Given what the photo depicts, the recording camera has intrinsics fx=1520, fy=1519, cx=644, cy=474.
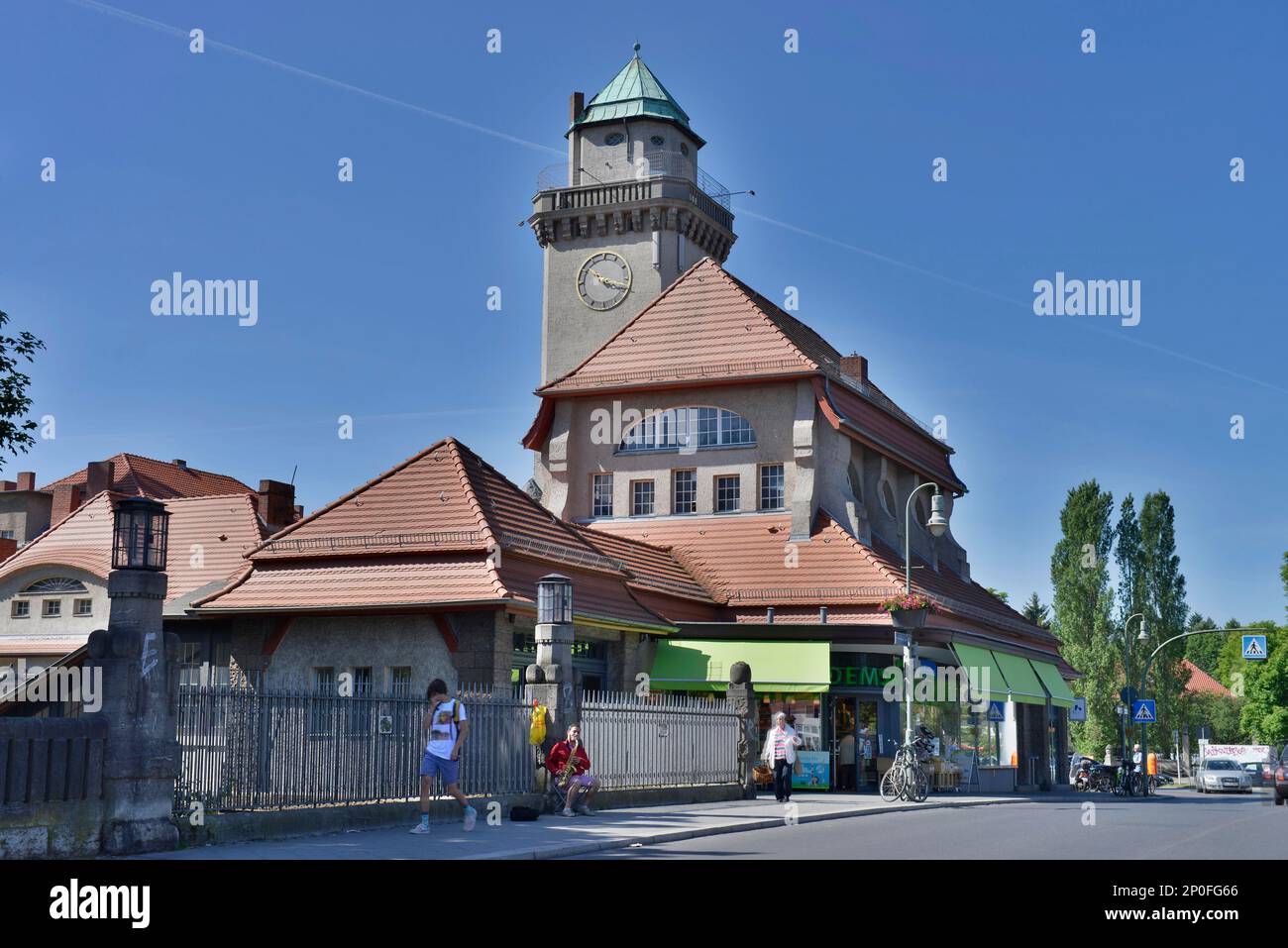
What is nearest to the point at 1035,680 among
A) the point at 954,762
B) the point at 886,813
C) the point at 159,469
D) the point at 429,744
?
the point at 954,762

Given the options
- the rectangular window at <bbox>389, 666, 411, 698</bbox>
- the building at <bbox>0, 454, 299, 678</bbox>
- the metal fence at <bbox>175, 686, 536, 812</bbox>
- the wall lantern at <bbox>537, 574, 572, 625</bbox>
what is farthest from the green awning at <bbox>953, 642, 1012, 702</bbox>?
the building at <bbox>0, 454, 299, 678</bbox>

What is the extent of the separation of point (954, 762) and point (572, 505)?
12821mm

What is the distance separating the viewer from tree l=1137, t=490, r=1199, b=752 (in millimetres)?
73500

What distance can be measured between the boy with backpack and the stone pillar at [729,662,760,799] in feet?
36.4

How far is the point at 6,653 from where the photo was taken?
5056cm

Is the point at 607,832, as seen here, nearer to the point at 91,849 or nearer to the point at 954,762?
the point at 91,849

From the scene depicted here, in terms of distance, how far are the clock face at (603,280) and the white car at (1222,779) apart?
2961 cm

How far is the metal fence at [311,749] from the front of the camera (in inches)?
698

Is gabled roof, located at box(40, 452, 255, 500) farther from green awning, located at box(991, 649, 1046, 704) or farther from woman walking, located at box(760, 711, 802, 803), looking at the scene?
woman walking, located at box(760, 711, 802, 803)

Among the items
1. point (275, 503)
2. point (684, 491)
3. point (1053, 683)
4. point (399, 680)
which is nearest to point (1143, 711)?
point (1053, 683)

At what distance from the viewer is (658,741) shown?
27281mm

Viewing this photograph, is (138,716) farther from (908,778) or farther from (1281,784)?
(1281,784)

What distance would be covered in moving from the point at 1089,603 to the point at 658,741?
5020cm

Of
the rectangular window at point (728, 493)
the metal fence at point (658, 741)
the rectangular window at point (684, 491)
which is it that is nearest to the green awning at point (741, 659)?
the metal fence at point (658, 741)
